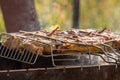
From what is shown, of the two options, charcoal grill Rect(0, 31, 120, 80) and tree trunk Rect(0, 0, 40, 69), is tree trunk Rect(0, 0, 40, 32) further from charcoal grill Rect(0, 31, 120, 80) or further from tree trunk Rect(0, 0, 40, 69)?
charcoal grill Rect(0, 31, 120, 80)

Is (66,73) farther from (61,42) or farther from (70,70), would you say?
(61,42)

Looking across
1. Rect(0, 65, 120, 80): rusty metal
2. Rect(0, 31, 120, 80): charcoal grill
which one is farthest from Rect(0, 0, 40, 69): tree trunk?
Rect(0, 65, 120, 80): rusty metal

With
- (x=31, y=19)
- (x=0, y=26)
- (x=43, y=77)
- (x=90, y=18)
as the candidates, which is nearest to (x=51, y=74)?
(x=43, y=77)

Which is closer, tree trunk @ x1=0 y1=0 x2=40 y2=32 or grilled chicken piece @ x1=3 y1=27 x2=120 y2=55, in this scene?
grilled chicken piece @ x1=3 y1=27 x2=120 y2=55

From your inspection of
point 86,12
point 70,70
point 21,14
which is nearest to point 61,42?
point 70,70

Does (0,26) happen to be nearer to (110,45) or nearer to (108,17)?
(108,17)

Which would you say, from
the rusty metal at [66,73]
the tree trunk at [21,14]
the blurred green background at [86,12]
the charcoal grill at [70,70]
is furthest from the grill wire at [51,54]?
the blurred green background at [86,12]
